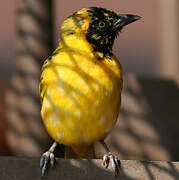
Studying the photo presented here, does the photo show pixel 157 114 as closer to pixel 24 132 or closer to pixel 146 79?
pixel 146 79

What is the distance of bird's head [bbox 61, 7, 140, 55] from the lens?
9.07 feet

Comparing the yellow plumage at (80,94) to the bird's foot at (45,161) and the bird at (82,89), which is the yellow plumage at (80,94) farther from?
the bird's foot at (45,161)

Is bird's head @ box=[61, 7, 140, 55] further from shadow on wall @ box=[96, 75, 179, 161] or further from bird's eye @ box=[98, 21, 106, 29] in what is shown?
shadow on wall @ box=[96, 75, 179, 161]

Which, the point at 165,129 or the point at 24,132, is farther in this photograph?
the point at 165,129

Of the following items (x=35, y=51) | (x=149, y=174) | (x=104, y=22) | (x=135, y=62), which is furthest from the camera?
(x=135, y=62)

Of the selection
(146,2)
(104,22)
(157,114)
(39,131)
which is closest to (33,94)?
(39,131)

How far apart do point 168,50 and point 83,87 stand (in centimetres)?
258

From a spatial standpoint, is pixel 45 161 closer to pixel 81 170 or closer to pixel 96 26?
pixel 81 170

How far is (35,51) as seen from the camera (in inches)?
141

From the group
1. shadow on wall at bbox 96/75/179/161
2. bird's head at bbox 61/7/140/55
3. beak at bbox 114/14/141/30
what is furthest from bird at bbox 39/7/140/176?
shadow on wall at bbox 96/75/179/161

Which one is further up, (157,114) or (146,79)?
(146,79)

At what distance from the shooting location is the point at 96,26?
9.16ft

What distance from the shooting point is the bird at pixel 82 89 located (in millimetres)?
2461

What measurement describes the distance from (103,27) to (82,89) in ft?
1.81
